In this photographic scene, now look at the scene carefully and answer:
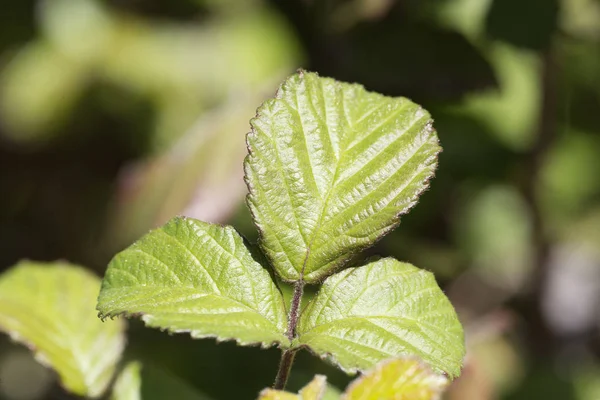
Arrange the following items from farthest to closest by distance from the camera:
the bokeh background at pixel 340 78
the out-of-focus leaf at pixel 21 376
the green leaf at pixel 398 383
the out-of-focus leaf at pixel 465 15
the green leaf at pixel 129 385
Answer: the out-of-focus leaf at pixel 21 376 < the out-of-focus leaf at pixel 465 15 < the bokeh background at pixel 340 78 < the green leaf at pixel 129 385 < the green leaf at pixel 398 383

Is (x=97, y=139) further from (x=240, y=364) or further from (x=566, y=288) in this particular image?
(x=566, y=288)

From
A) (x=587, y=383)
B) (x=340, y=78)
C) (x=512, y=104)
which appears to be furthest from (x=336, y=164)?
(x=512, y=104)

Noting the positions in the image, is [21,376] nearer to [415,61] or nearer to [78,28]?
[78,28]

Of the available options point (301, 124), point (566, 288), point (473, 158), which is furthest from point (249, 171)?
point (566, 288)

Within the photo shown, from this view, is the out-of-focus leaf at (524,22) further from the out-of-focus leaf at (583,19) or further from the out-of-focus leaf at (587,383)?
the out-of-focus leaf at (587,383)

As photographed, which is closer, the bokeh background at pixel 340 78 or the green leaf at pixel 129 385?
the green leaf at pixel 129 385

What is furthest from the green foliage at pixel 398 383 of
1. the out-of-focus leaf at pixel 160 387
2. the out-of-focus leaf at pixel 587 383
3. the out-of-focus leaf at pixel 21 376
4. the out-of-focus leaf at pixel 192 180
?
the out-of-focus leaf at pixel 21 376

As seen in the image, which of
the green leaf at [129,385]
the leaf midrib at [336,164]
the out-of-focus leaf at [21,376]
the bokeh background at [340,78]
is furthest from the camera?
the out-of-focus leaf at [21,376]
